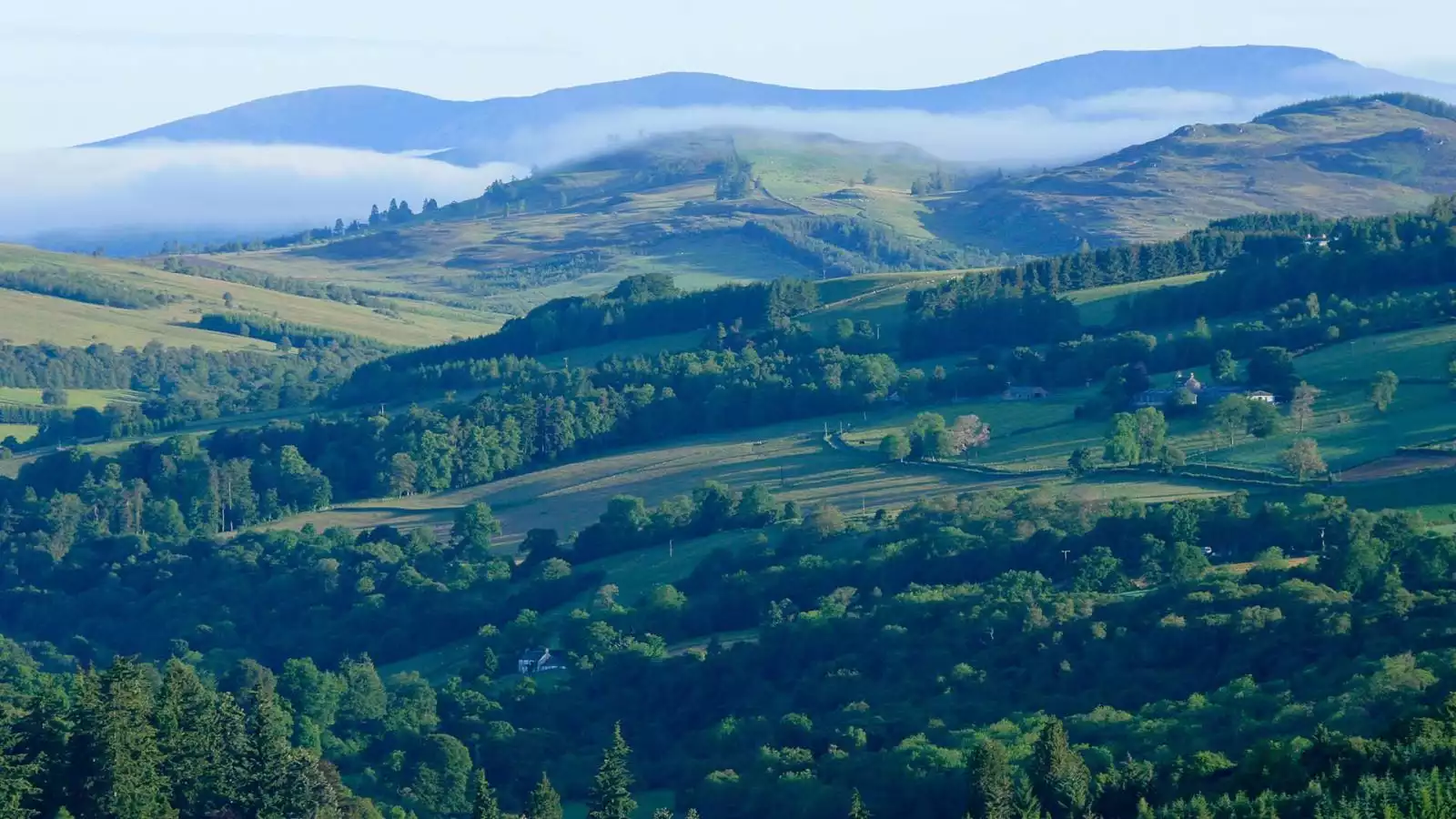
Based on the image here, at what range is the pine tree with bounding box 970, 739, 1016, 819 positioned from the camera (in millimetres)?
48781

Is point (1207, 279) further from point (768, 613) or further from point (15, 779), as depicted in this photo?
point (15, 779)

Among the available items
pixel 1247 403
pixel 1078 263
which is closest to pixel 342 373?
pixel 1078 263

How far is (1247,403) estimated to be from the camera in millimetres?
93062

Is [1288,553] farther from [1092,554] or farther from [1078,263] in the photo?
[1078,263]

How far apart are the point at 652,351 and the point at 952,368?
26.1 meters

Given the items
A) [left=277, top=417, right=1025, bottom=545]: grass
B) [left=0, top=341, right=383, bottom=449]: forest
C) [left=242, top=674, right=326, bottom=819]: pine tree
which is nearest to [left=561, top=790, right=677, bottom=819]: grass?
[left=242, top=674, right=326, bottom=819]: pine tree

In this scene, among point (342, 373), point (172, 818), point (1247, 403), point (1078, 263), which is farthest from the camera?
point (342, 373)

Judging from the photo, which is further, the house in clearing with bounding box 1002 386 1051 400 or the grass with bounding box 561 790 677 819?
the house in clearing with bounding box 1002 386 1051 400

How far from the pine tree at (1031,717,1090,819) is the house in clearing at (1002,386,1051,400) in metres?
58.8

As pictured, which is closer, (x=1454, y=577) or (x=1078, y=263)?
(x=1454, y=577)

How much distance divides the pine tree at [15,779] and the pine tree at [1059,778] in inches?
904

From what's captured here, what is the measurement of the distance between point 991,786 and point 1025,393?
206 feet

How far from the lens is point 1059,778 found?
50.1 meters

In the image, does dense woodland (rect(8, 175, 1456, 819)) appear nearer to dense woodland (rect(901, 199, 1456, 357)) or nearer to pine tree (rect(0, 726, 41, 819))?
pine tree (rect(0, 726, 41, 819))
